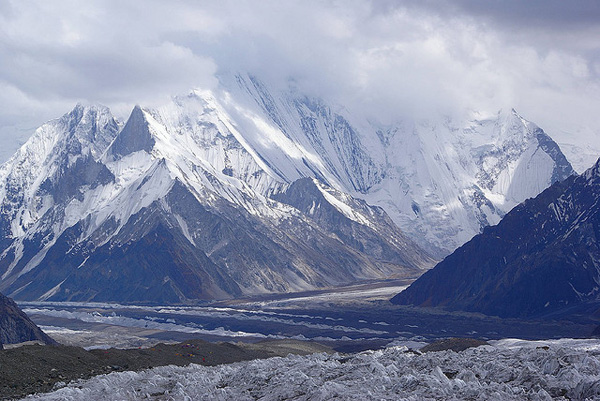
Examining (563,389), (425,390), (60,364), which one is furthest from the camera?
(60,364)

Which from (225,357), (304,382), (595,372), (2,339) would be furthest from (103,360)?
(2,339)

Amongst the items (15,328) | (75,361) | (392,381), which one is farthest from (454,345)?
(15,328)

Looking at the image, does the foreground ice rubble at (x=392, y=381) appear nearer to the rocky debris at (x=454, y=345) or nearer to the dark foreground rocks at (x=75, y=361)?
the dark foreground rocks at (x=75, y=361)

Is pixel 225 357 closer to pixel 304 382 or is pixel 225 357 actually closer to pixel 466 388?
pixel 304 382

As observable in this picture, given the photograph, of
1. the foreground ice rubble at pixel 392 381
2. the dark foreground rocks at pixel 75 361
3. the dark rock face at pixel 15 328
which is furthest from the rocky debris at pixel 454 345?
the dark rock face at pixel 15 328

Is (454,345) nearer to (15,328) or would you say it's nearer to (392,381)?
(392,381)

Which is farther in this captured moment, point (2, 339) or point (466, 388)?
point (2, 339)

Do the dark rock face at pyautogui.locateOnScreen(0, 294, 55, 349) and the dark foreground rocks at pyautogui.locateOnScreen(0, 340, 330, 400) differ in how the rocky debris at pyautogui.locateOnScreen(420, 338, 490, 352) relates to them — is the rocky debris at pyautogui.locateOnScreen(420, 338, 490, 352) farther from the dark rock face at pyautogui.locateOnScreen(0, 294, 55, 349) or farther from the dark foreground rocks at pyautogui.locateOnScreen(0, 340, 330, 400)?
the dark rock face at pyautogui.locateOnScreen(0, 294, 55, 349)
